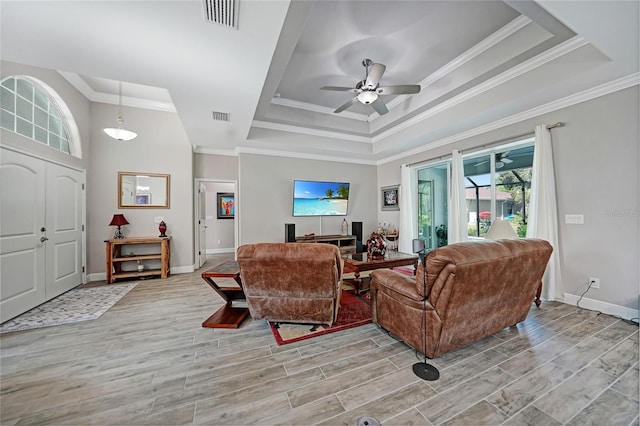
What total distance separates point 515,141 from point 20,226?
22.8 ft

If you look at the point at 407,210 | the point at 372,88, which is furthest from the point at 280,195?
the point at 372,88

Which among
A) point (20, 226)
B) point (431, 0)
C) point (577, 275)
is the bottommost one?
point (577, 275)

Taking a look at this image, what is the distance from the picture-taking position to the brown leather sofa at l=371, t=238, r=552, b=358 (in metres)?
1.67

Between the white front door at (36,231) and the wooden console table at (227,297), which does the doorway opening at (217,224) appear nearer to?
the white front door at (36,231)

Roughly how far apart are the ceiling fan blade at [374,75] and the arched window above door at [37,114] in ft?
14.0

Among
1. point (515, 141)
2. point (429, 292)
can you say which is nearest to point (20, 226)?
point (429, 292)

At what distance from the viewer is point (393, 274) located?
7.14ft

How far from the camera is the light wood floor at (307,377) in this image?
1380mm

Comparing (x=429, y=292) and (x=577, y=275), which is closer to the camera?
(x=429, y=292)

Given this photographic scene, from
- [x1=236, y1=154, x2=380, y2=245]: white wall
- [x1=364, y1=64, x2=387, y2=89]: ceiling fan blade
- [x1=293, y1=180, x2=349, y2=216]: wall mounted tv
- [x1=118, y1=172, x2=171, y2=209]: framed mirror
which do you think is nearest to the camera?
[x1=364, y1=64, x2=387, y2=89]: ceiling fan blade

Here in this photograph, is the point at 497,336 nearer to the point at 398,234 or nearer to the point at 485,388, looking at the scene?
the point at 485,388

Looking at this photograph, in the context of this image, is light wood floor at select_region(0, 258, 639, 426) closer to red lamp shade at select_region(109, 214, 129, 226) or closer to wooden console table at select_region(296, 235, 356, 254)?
red lamp shade at select_region(109, 214, 129, 226)

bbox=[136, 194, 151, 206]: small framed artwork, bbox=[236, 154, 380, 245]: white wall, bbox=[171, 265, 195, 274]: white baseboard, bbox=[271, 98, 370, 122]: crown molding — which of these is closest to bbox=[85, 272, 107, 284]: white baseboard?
bbox=[171, 265, 195, 274]: white baseboard

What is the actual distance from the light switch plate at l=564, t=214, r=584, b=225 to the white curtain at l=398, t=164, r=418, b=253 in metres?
2.62
